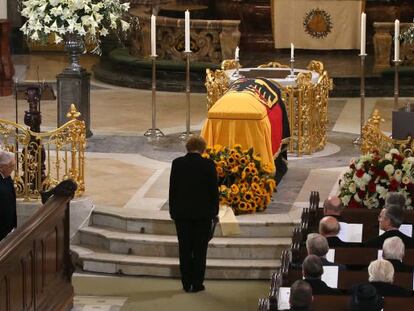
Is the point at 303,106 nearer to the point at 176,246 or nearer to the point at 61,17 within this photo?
the point at 61,17

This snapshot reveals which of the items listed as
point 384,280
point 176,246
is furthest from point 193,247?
point 384,280

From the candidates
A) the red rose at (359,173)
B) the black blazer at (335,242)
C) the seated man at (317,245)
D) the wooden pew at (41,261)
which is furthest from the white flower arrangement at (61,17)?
the seated man at (317,245)

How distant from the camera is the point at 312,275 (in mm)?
9289

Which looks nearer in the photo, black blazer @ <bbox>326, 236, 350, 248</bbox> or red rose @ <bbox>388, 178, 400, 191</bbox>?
black blazer @ <bbox>326, 236, 350, 248</bbox>

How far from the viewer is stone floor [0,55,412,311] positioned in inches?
539

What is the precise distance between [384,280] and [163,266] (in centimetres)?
373

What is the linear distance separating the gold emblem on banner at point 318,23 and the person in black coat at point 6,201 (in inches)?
469

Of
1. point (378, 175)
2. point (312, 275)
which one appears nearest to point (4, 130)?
point (378, 175)

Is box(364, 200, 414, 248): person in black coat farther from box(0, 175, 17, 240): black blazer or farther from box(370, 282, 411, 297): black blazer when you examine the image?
box(0, 175, 17, 240): black blazer

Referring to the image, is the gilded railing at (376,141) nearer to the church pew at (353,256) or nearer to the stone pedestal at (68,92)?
the church pew at (353,256)

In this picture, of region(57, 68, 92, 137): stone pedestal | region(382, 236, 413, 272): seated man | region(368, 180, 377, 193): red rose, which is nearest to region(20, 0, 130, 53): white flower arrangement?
region(57, 68, 92, 137): stone pedestal

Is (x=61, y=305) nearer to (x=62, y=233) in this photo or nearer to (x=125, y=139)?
(x=62, y=233)

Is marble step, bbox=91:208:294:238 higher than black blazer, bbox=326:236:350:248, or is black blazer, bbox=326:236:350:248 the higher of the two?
black blazer, bbox=326:236:350:248

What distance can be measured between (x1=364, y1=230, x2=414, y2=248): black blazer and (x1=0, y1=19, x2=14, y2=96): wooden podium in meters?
10.6
